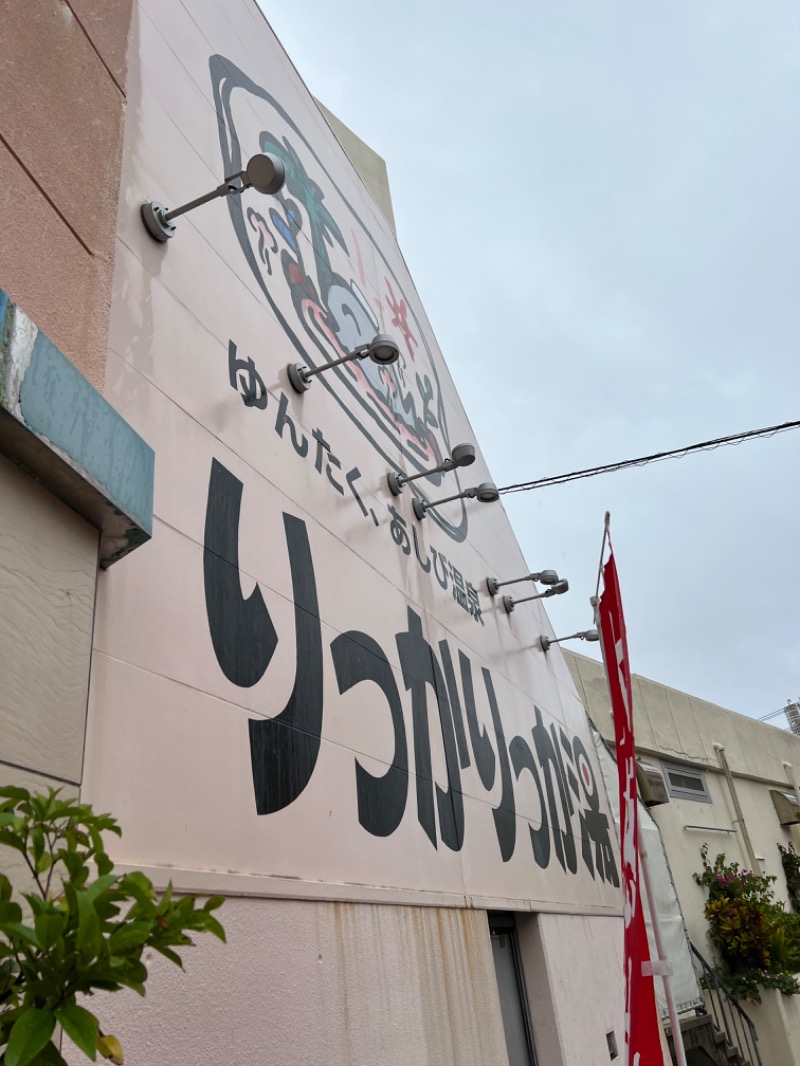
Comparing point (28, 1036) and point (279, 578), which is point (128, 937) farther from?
point (279, 578)

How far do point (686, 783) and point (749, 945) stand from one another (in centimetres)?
266

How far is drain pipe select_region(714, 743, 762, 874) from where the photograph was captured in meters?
13.5

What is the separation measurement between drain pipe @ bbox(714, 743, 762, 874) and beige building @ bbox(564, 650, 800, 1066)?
0.06ft

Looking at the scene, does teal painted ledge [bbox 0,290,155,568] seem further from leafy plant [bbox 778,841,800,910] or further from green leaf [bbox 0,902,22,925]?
leafy plant [bbox 778,841,800,910]

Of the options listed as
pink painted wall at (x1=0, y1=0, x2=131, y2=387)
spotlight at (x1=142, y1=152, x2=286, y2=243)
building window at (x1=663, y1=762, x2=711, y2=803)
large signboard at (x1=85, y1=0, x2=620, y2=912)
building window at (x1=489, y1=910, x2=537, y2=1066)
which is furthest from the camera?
building window at (x1=663, y1=762, x2=711, y2=803)

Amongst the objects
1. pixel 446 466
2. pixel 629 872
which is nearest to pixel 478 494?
pixel 446 466

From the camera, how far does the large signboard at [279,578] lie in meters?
2.67

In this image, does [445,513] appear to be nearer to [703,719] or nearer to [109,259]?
[109,259]

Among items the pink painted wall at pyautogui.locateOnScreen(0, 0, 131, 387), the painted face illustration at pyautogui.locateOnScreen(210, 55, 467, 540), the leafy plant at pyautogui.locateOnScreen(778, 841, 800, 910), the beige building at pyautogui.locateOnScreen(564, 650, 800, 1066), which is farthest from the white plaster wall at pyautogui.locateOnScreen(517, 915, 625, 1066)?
the leafy plant at pyautogui.locateOnScreen(778, 841, 800, 910)

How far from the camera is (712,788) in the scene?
45.1 ft

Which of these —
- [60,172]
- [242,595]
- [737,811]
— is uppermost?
[60,172]

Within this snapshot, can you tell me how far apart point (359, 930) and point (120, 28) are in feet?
12.2

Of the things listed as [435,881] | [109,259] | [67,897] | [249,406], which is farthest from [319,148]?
[67,897]

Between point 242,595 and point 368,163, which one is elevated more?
point 368,163
